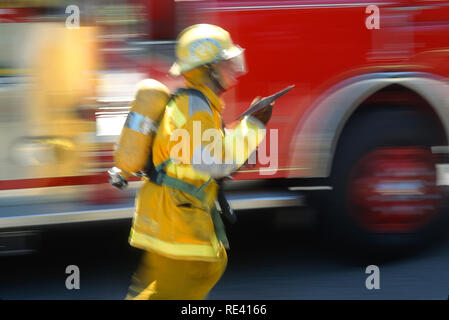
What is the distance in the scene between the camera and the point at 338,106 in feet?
16.0

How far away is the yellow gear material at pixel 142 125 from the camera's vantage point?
3.11m

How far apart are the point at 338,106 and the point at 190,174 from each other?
6.50 feet

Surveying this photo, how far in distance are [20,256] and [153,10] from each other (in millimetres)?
1947

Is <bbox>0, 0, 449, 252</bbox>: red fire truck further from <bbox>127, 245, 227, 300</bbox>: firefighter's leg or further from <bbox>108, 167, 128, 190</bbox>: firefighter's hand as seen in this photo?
<bbox>127, 245, 227, 300</bbox>: firefighter's leg

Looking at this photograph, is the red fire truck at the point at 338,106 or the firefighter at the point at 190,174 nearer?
the firefighter at the point at 190,174

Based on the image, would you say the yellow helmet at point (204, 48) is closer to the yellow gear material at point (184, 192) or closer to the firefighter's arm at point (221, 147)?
the yellow gear material at point (184, 192)

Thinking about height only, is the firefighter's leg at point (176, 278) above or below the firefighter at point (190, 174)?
below

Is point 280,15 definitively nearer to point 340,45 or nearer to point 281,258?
point 340,45

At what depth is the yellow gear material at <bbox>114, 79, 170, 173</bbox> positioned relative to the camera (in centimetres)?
311

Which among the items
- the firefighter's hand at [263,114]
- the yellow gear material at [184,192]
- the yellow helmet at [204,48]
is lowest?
the yellow gear material at [184,192]

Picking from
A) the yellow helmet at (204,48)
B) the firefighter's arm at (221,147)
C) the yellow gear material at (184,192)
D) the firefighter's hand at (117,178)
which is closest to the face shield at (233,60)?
the yellow helmet at (204,48)

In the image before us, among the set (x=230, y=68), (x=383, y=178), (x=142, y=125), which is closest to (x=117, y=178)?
(x=142, y=125)

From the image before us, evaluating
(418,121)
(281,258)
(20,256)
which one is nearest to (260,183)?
(281,258)

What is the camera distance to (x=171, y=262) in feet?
10.3
